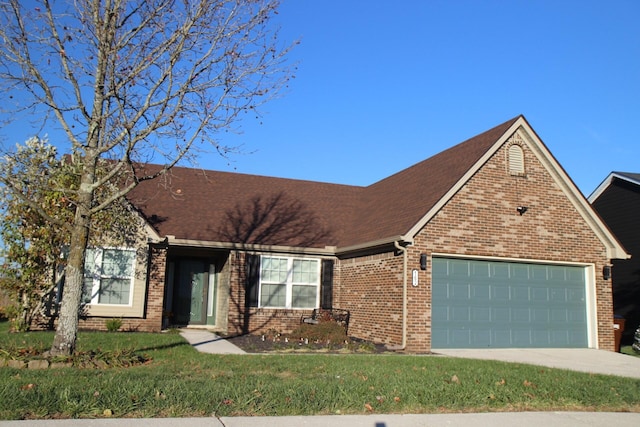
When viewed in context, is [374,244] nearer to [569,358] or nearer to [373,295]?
[373,295]

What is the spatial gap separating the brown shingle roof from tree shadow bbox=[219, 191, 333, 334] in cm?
3

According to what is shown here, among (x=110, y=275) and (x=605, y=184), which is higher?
(x=605, y=184)

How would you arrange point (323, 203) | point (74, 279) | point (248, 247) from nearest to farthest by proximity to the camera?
point (74, 279)
point (248, 247)
point (323, 203)

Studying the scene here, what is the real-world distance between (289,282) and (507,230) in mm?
6827

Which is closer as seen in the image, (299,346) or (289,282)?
(299,346)

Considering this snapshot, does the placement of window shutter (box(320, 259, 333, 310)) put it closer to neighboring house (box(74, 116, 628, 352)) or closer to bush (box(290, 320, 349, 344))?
neighboring house (box(74, 116, 628, 352))

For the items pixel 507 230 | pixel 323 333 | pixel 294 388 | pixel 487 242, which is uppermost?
pixel 507 230

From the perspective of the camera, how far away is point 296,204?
2111 centimetres

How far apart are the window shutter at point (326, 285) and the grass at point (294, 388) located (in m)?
6.71

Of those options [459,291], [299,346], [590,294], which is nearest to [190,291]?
[299,346]

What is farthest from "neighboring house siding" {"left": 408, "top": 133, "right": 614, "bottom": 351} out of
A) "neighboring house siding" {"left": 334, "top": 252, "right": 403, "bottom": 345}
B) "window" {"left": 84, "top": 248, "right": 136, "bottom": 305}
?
"window" {"left": 84, "top": 248, "right": 136, "bottom": 305}

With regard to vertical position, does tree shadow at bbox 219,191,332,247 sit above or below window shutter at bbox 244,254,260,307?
above

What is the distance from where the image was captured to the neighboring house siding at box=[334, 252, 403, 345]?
14.9 meters

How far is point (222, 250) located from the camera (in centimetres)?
1806
